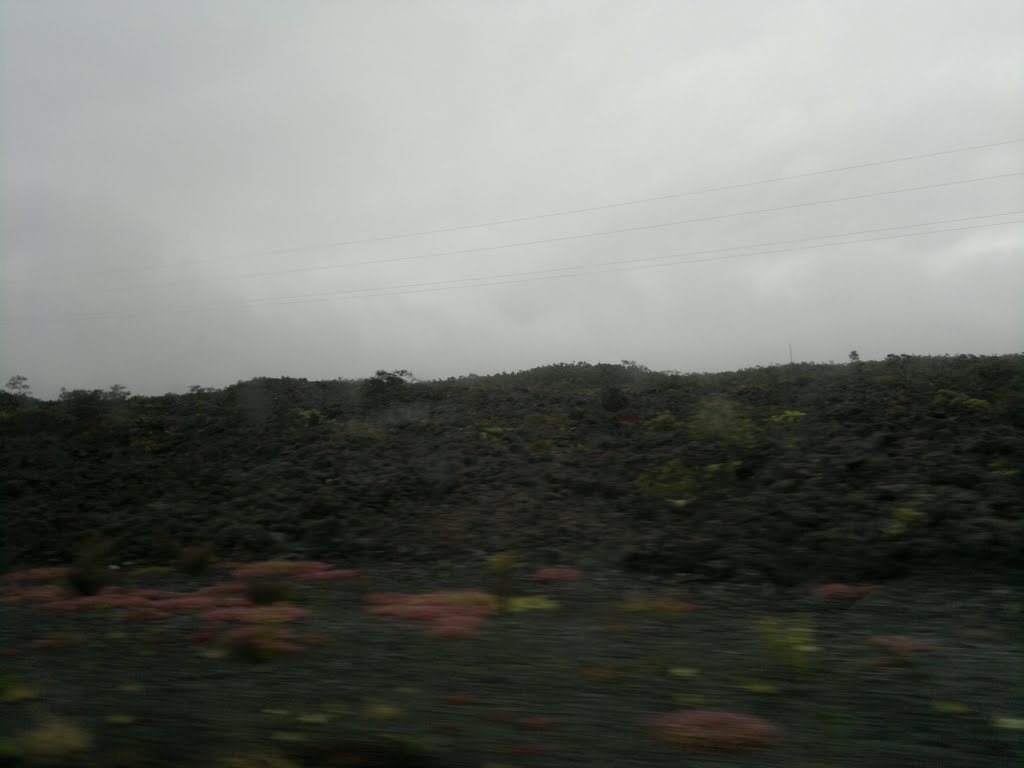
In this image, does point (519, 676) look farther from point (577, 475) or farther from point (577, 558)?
point (577, 475)

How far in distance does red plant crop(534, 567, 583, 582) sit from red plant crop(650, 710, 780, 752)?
11.5ft

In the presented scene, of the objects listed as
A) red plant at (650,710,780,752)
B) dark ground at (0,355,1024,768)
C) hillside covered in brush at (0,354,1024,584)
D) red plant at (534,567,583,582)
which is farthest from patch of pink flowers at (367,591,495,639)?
red plant at (650,710,780,752)

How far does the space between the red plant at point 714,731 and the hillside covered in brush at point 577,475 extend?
3.51 metres

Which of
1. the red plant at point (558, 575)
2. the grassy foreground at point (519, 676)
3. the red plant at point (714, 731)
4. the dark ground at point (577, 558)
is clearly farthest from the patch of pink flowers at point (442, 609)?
the red plant at point (714, 731)

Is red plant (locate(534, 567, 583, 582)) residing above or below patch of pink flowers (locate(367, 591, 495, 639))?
below

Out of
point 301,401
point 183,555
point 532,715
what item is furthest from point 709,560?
point 301,401

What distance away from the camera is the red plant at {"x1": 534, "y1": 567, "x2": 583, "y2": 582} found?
24.6ft

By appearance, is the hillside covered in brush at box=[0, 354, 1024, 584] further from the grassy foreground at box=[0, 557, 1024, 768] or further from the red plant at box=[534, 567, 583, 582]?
the grassy foreground at box=[0, 557, 1024, 768]

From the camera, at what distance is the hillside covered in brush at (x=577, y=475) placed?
26.5 feet

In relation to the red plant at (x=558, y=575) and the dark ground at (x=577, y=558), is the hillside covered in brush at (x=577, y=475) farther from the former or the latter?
the red plant at (x=558, y=575)

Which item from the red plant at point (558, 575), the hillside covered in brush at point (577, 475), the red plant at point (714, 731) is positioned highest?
Answer: the hillside covered in brush at point (577, 475)

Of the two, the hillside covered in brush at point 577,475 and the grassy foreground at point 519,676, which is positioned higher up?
the hillside covered in brush at point 577,475

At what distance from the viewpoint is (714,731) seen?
3.72 meters

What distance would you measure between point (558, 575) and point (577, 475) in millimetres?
5187
